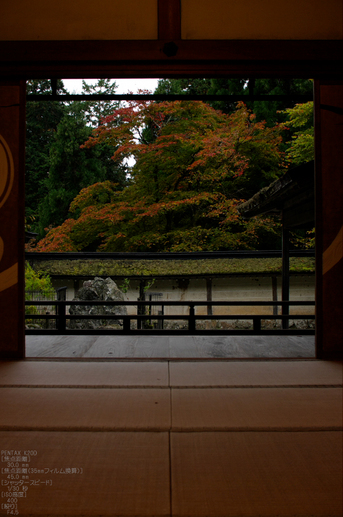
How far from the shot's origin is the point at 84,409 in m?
1.70

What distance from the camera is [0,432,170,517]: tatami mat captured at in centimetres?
109

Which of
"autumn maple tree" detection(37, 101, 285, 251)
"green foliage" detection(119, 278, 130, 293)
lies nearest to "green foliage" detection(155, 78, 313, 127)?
"autumn maple tree" detection(37, 101, 285, 251)

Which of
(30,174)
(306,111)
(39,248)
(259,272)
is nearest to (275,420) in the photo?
(259,272)

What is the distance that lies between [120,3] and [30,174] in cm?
1124

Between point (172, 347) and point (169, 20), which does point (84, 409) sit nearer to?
point (172, 347)

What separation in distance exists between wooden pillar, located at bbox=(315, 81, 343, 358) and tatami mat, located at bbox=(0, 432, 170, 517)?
1.79m

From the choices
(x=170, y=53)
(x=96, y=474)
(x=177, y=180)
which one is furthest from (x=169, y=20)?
(x=177, y=180)

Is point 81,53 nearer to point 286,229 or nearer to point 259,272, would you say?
point 286,229

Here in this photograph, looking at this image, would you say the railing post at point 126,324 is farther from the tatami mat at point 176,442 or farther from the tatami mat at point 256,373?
the tatami mat at point 176,442

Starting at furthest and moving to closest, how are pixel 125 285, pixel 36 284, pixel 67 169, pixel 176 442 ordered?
pixel 67 169 < pixel 125 285 < pixel 36 284 < pixel 176 442

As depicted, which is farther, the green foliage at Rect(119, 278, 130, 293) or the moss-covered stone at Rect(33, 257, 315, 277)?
the moss-covered stone at Rect(33, 257, 315, 277)

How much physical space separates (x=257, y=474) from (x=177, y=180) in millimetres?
9298

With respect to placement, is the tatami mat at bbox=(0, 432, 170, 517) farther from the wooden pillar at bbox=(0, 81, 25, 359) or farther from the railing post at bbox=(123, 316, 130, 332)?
the railing post at bbox=(123, 316, 130, 332)

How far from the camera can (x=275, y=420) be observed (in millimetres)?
1579
